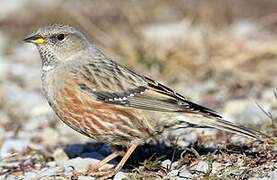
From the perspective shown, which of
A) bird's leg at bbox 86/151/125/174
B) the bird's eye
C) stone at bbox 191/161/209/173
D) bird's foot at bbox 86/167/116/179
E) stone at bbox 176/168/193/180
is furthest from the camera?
the bird's eye

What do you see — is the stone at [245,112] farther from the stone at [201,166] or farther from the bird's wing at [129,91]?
the stone at [201,166]

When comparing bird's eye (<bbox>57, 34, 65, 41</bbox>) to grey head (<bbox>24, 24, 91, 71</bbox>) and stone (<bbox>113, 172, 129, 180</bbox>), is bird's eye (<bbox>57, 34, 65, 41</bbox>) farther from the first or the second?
stone (<bbox>113, 172, 129, 180</bbox>)

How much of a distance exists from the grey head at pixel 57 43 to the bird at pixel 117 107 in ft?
0.70

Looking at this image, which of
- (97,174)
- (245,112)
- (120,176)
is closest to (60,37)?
(97,174)

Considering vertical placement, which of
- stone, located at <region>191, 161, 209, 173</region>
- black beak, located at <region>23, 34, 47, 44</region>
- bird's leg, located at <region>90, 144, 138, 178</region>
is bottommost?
bird's leg, located at <region>90, 144, 138, 178</region>

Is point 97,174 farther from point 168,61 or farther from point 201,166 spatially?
point 168,61

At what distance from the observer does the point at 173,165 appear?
7160 millimetres

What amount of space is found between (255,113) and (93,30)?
4308 mm

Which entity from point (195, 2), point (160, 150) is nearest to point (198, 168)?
point (160, 150)

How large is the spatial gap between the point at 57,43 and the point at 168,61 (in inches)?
163

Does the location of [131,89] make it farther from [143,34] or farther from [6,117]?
[143,34]

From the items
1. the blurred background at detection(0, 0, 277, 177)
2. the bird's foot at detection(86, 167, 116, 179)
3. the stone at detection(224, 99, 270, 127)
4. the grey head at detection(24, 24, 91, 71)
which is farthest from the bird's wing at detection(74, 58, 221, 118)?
the stone at detection(224, 99, 270, 127)

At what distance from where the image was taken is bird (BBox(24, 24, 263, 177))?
23.9ft

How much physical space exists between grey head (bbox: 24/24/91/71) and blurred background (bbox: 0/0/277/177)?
1042 millimetres
